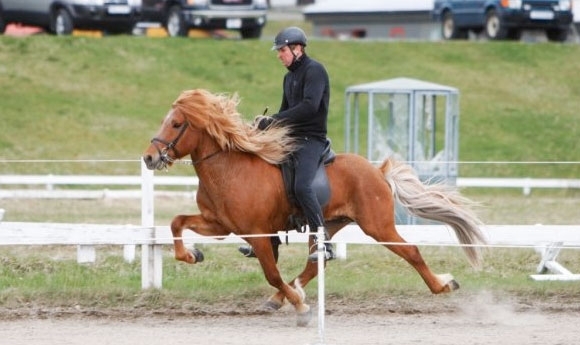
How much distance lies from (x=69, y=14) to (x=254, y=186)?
20.8 meters

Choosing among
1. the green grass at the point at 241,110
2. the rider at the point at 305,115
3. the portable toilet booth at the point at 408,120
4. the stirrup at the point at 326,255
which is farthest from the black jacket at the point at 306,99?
the portable toilet booth at the point at 408,120

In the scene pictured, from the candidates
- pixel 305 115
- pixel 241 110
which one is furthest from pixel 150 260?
pixel 241 110

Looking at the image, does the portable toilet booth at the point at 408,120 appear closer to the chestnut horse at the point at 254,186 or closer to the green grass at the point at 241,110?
the green grass at the point at 241,110

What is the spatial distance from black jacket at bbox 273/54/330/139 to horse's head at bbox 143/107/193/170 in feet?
2.58

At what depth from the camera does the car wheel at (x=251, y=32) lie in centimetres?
3341

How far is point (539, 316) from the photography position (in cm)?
1137

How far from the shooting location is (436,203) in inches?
450

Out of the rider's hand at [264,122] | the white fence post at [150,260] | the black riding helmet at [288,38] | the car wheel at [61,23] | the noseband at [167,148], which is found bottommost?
the white fence post at [150,260]

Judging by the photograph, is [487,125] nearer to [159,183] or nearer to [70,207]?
[159,183]

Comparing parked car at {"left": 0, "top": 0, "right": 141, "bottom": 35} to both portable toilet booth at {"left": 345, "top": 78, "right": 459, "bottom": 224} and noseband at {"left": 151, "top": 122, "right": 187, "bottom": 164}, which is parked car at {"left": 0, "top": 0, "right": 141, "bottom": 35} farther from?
noseband at {"left": 151, "top": 122, "right": 187, "bottom": 164}

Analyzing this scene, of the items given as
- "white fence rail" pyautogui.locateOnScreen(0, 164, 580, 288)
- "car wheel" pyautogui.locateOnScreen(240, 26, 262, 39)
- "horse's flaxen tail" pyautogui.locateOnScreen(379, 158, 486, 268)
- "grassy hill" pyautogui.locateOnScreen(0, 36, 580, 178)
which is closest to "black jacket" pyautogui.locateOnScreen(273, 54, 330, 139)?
"horse's flaxen tail" pyautogui.locateOnScreen(379, 158, 486, 268)

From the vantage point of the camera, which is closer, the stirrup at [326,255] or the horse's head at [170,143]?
the horse's head at [170,143]

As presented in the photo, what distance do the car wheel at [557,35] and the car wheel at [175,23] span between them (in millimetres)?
9557

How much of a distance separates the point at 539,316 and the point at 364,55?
71.9 ft
